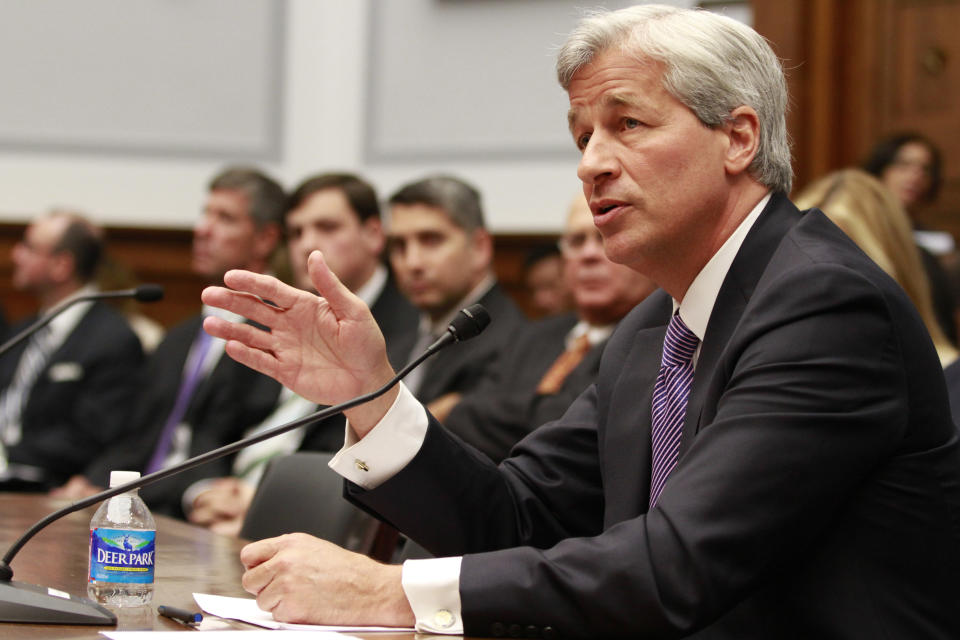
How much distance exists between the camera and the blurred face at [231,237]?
185 inches

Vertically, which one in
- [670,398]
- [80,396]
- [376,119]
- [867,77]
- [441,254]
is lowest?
[80,396]

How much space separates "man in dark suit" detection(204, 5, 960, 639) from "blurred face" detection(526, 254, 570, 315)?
4011 millimetres

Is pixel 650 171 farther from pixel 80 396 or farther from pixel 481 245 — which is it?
pixel 80 396

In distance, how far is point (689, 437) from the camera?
5.02 ft

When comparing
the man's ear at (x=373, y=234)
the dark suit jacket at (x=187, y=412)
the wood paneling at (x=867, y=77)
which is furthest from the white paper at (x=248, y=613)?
the wood paneling at (x=867, y=77)

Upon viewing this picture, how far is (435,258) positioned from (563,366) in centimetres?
70

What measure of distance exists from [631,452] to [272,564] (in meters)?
0.54

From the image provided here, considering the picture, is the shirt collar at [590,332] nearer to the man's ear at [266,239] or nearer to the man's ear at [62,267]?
the man's ear at [266,239]

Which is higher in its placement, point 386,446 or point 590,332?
point 386,446

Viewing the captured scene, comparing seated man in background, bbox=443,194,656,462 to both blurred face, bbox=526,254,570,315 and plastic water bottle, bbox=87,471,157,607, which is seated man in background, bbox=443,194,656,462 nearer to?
plastic water bottle, bbox=87,471,157,607

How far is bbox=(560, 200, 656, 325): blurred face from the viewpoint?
11.4 feet

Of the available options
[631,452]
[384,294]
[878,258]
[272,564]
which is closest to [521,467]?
[631,452]

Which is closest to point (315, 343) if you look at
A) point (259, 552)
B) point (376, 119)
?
point (259, 552)

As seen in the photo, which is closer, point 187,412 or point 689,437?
point 689,437
